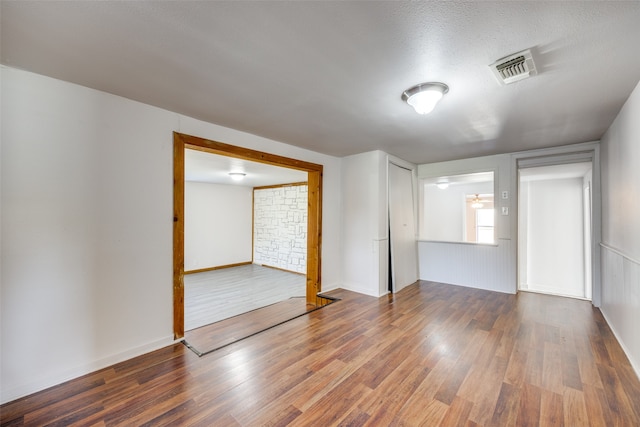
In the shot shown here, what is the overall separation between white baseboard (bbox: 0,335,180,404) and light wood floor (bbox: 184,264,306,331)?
0.57 metres

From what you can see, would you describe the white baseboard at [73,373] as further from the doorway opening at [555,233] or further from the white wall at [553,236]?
the white wall at [553,236]

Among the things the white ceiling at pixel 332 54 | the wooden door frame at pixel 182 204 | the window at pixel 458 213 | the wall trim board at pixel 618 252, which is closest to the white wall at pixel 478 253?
the wall trim board at pixel 618 252

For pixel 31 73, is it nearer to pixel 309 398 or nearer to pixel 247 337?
pixel 247 337

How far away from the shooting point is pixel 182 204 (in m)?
2.62

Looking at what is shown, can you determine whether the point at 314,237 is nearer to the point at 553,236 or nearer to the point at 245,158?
the point at 245,158

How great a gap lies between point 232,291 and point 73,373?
280 cm

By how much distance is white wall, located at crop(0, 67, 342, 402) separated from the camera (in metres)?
1.80

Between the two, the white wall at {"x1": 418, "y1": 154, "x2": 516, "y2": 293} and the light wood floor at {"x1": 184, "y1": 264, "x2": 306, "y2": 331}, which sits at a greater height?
the white wall at {"x1": 418, "y1": 154, "x2": 516, "y2": 293}

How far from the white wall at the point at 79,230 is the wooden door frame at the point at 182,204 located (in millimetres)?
64

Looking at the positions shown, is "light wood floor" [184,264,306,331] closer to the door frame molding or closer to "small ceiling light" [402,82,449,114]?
"small ceiling light" [402,82,449,114]

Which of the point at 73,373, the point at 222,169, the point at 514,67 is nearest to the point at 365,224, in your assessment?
the point at 514,67

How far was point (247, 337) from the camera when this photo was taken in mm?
2727

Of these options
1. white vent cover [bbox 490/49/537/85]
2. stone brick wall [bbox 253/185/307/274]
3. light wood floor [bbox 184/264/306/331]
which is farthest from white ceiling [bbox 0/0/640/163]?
stone brick wall [bbox 253/185/307/274]

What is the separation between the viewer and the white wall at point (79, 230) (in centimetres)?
180
